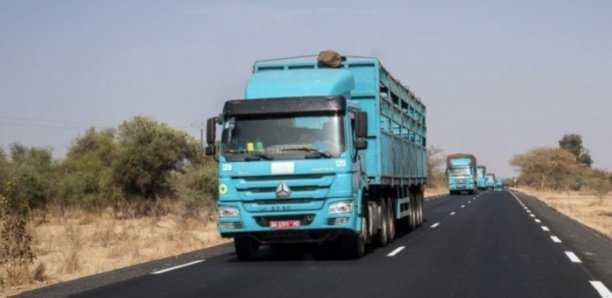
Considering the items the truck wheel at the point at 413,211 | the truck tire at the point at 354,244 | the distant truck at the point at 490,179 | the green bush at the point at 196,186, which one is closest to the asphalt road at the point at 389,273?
the truck tire at the point at 354,244

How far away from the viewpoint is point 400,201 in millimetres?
20078

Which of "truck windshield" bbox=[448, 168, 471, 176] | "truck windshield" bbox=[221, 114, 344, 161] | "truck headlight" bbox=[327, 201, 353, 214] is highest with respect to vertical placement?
"truck windshield" bbox=[448, 168, 471, 176]

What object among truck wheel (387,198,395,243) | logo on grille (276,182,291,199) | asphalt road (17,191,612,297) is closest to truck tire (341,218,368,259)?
asphalt road (17,191,612,297)

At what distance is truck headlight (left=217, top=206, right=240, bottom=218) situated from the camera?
13891 millimetres

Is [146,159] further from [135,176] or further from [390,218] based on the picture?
[390,218]

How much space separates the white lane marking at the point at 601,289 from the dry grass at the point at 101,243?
27.7 ft

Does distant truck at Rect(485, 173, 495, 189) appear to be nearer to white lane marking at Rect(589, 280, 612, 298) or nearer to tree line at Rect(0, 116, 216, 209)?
tree line at Rect(0, 116, 216, 209)

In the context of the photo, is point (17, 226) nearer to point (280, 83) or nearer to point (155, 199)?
point (280, 83)

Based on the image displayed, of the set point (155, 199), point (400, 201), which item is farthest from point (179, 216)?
point (400, 201)

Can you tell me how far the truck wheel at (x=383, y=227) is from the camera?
17152mm

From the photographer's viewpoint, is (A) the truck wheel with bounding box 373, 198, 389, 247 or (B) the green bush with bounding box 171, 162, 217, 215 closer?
(A) the truck wheel with bounding box 373, 198, 389, 247

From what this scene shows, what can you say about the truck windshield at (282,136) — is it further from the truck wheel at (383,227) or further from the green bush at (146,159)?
the green bush at (146,159)

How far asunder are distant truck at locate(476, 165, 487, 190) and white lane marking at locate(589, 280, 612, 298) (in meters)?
79.5

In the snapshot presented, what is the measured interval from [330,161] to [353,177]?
60 centimetres
